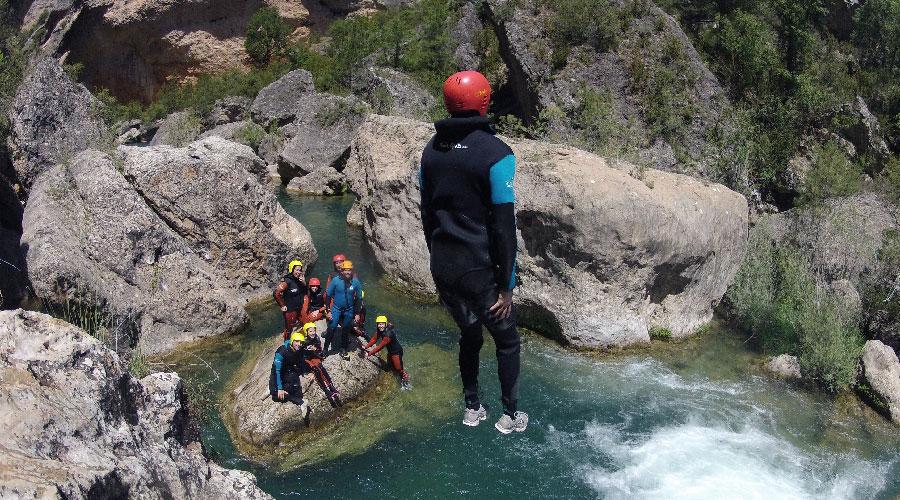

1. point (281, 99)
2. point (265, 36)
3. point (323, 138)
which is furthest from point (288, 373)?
point (265, 36)

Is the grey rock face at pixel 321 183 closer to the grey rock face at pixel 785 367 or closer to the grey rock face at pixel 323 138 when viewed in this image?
the grey rock face at pixel 323 138

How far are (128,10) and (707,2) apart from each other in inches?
1045

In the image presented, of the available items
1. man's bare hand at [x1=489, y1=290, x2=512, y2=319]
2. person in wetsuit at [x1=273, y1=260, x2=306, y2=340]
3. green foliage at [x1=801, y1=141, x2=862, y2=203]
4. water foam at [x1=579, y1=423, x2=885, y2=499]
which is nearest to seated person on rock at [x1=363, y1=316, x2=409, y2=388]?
person in wetsuit at [x1=273, y1=260, x2=306, y2=340]

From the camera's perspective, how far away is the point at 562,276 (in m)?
12.5

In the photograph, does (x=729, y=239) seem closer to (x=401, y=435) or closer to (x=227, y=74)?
(x=401, y=435)

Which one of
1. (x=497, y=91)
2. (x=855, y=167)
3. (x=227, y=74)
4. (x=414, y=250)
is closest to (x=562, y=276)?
(x=414, y=250)

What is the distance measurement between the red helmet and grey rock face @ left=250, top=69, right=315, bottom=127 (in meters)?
25.1

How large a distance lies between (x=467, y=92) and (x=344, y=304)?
7.32 m

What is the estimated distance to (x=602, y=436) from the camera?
10.1 metres

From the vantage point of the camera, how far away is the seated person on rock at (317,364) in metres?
10.0

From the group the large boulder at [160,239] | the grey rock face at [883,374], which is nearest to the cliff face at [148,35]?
the large boulder at [160,239]

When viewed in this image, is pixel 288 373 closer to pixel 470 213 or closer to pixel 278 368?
pixel 278 368

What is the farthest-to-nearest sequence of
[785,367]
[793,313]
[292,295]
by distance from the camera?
[793,313] < [785,367] < [292,295]

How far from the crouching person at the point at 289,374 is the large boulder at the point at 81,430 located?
4.95 metres
